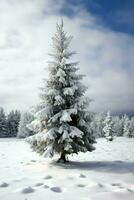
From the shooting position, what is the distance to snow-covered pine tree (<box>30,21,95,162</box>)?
51.2ft

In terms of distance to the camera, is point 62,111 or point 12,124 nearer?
point 62,111

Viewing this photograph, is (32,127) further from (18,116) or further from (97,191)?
(18,116)

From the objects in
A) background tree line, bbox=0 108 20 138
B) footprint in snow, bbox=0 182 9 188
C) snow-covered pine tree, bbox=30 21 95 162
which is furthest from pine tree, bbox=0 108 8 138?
footprint in snow, bbox=0 182 9 188

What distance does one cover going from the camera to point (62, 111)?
53.4 ft

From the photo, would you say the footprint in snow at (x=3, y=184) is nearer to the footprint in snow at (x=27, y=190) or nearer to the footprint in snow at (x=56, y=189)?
the footprint in snow at (x=27, y=190)

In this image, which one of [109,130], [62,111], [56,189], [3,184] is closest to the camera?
[56,189]

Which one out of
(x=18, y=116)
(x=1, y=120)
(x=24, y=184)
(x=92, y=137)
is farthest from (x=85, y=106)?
(x=18, y=116)

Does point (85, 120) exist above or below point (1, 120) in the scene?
below

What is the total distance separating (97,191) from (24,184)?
9.57 ft

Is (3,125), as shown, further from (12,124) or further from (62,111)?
(62,111)

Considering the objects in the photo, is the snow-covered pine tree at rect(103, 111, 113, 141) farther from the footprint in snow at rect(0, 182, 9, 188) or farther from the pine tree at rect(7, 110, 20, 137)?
the footprint in snow at rect(0, 182, 9, 188)

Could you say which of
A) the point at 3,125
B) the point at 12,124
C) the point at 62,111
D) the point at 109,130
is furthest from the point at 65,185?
the point at 12,124

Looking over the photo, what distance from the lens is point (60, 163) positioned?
16281 millimetres

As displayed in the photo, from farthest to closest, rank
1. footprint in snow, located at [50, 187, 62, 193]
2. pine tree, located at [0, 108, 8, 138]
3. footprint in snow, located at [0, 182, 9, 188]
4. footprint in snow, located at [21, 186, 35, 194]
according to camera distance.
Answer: pine tree, located at [0, 108, 8, 138], footprint in snow, located at [0, 182, 9, 188], footprint in snow, located at [50, 187, 62, 193], footprint in snow, located at [21, 186, 35, 194]
